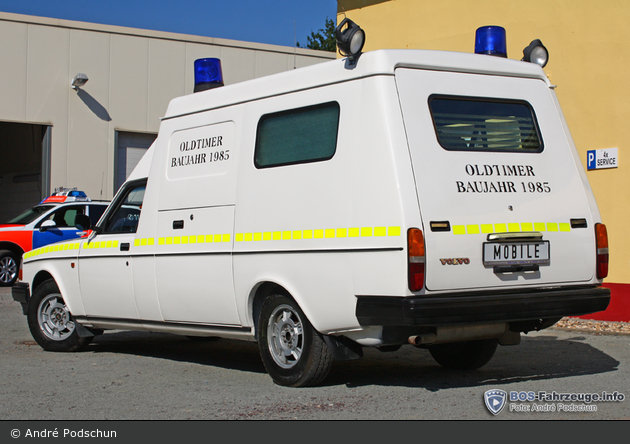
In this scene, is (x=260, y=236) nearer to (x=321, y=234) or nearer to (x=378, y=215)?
(x=321, y=234)

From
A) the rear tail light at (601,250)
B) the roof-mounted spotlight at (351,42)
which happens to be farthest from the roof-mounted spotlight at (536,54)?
the roof-mounted spotlight at (351,42)

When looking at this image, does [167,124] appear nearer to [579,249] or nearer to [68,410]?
[68,410]

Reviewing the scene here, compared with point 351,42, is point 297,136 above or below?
below

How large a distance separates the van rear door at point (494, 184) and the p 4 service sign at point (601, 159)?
13.2 ft

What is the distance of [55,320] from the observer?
323 inches

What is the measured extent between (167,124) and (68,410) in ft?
9.53

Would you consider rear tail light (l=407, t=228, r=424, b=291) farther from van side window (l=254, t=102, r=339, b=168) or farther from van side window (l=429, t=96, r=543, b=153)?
van side window (l=254, t=102, r=339, b=168)

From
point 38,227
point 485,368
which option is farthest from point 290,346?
point 38,227

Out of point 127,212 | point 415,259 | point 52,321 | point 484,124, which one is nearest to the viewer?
point 415,259

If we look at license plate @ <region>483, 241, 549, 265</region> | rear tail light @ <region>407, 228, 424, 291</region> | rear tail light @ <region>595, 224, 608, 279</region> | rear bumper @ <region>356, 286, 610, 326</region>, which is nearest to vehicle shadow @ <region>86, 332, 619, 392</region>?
rear bumper @ <region>356, 286, 610, 326</region>

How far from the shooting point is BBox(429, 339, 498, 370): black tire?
6.61 m

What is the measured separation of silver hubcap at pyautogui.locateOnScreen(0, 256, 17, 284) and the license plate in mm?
12594

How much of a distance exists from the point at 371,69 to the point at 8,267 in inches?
483

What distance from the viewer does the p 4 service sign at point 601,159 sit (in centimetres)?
964
